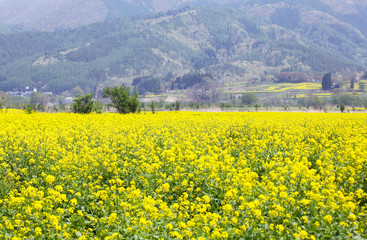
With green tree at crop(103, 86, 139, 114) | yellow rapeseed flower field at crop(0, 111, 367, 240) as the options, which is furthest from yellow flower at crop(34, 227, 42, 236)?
green tree at crop(103, 86, 139, 114)

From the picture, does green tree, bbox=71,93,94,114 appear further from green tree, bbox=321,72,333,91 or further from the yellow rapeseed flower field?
green tree, bbox=321,72,333,91

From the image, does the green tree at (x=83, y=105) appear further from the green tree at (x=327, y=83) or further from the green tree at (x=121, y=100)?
the green tree at (x=327, y=83)

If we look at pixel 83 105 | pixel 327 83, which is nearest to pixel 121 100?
pixel 83 105

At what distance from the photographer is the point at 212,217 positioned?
510 centimetres

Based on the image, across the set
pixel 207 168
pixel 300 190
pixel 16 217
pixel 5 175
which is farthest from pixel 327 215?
pixel 5 175

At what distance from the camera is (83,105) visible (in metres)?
26.9

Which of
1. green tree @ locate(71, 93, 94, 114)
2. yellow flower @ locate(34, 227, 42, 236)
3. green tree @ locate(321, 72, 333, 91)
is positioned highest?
green tree @ locate(321, 72, 333, 91)

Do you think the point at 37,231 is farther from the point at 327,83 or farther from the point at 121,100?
the point at 327,83

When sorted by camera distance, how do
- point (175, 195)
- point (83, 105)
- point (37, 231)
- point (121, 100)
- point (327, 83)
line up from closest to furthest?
point (37, 231) < point (175, 195) < point (83, 105) < point (121, 100) < point (327, 83)

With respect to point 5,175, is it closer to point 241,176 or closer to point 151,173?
point 151,173

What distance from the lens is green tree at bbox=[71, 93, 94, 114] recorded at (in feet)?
87.6

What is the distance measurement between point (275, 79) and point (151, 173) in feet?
514

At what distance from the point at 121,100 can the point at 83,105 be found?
342 cm

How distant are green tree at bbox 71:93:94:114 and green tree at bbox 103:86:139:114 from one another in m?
1.92
